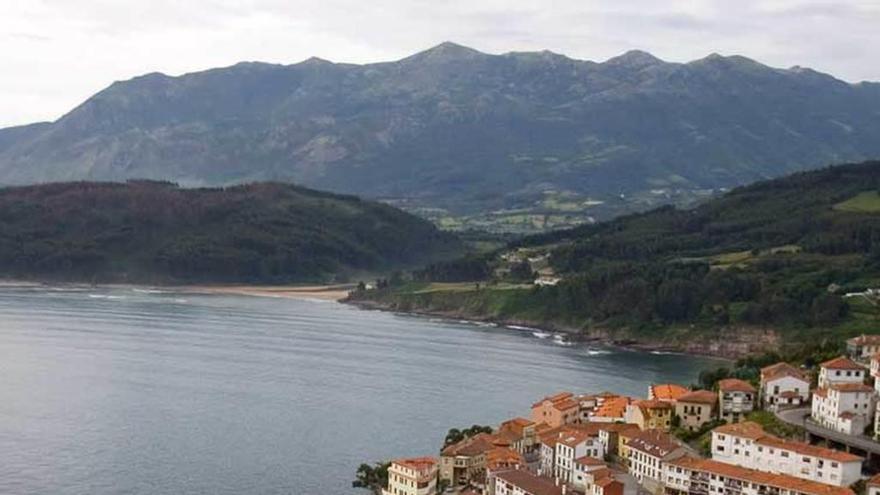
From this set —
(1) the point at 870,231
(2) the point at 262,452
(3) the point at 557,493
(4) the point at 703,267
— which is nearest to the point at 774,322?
(4) the point at 703,267

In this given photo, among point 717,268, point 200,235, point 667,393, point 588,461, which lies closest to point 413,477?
point 588,461

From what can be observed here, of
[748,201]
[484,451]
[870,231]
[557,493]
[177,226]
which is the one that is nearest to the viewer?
[557,493]

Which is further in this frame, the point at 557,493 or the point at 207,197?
the point at 207,197

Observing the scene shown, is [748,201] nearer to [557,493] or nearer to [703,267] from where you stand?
[703,267]

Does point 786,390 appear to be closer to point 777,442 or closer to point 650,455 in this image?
point 777,442

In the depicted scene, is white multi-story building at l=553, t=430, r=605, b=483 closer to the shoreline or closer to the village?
the village

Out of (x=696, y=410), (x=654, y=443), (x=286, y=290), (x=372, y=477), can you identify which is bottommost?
(x=372, y=477)
